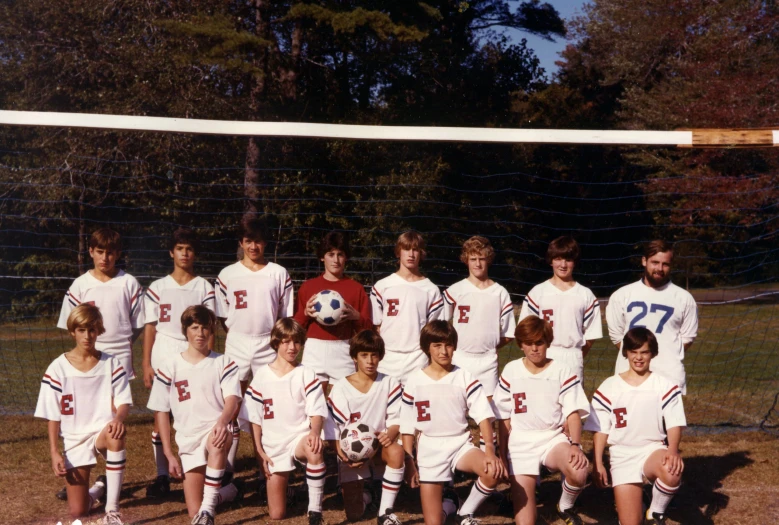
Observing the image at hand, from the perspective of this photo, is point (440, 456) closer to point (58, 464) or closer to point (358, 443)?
point (358, 443)

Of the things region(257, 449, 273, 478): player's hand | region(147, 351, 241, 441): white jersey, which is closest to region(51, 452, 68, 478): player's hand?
region(147, 351, 241, 441): white jersey

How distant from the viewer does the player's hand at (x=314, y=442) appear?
5.10 m

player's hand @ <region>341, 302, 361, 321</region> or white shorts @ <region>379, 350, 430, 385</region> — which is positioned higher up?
player's hand @ <region>341, 302, 361, 321</region>

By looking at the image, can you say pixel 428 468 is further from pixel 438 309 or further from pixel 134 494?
pixel 134 494

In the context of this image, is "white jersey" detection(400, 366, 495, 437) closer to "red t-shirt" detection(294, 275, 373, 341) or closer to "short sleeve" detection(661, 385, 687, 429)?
"red t-shirt" detection(294, 275, 373, 341)

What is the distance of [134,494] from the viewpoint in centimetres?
580

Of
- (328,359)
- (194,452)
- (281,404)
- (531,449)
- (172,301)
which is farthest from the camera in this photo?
(172,301)

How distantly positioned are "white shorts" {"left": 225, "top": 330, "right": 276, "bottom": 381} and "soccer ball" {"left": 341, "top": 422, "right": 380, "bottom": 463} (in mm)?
948

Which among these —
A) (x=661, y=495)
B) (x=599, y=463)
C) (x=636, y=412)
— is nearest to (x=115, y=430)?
(x=599, y=463)

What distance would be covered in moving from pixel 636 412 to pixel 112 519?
10.3 ft

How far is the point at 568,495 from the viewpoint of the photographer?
512 centimetres

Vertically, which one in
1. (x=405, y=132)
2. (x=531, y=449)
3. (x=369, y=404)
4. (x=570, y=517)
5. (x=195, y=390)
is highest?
(x=405, y=132)

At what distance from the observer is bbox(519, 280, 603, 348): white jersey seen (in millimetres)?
5844

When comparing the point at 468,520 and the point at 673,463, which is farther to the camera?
the point at 468,520
